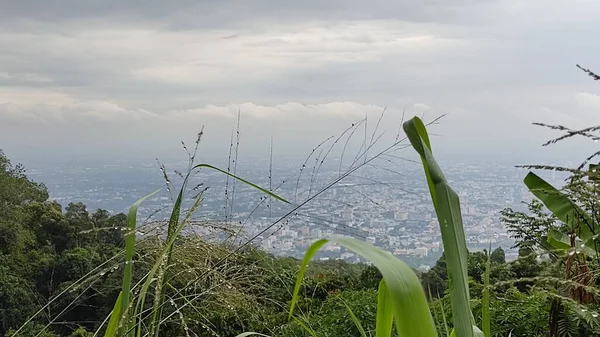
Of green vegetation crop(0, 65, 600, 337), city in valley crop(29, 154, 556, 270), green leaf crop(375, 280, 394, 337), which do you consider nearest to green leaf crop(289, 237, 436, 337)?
green vegetation crop(0, 65, 600, 337)

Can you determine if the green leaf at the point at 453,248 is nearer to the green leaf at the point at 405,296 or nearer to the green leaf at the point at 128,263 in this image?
the green leaf at the point at 405,296

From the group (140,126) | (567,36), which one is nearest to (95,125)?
(140,126)

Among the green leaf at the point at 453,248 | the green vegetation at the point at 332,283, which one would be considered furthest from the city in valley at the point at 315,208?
the green leaf at the point at 453,248

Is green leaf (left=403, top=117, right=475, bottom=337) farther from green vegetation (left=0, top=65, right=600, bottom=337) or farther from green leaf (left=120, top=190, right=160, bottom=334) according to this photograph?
green leaf (left=120, top=190, right=160, bottom=334)

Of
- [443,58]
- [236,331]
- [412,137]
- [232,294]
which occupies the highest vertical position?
[443,58]

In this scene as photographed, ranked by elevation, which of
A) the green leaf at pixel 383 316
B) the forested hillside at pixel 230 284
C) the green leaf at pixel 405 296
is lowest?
the forested hillside at pixel 230 284

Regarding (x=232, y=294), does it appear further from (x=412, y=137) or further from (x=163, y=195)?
(x=412, y=137)

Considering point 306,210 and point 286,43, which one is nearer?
point 306,210

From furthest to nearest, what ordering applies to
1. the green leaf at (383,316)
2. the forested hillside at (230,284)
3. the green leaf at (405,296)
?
the forested hillside at (230,284), the green leaf at (383,316), the green leaf at (405,296)

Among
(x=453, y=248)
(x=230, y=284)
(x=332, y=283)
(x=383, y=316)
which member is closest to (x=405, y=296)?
(x=453, y=248)
